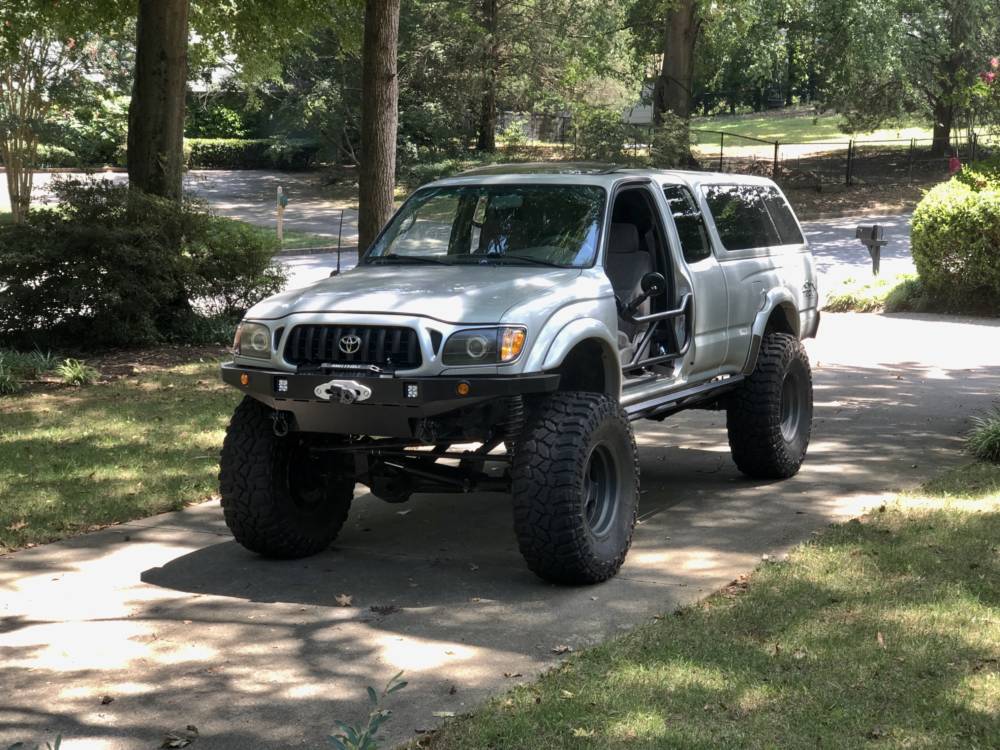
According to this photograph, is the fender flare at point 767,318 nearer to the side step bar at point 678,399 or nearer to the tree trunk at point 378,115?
the side step bar at point 678,399

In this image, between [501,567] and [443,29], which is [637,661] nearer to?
[501,567]

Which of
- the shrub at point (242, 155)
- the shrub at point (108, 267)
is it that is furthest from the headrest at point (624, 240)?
the shrub at point (242, 155)

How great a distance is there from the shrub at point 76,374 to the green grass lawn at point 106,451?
6.3 inches

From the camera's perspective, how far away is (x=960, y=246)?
17.1 metres

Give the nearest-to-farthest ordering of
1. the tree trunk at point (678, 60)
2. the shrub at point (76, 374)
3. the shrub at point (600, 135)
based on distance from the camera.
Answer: the shrub at point (76, 374) → the shrub at point (600, 135) → the tree trunk at point (678, 60)

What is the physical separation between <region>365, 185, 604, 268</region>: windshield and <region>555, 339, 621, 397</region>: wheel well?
19.8 inches

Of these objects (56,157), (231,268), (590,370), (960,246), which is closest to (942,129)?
(960,246)

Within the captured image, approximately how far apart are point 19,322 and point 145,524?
6.62 meters

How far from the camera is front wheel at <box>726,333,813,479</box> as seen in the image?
8.35 meters

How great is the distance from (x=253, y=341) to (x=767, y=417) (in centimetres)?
343

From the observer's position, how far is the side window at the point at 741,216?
A: 843 centimetres

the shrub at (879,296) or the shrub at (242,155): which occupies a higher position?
the shrub at (242,155)

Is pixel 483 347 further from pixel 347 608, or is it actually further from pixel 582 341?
pixel 347 608

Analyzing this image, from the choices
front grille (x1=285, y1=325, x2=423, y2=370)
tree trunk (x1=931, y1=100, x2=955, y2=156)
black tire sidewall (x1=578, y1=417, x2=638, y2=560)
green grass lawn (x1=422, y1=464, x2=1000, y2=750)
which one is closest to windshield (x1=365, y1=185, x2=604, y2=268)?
black tire sidewall (x1=578, y1=417, x2=638, y2=560)
